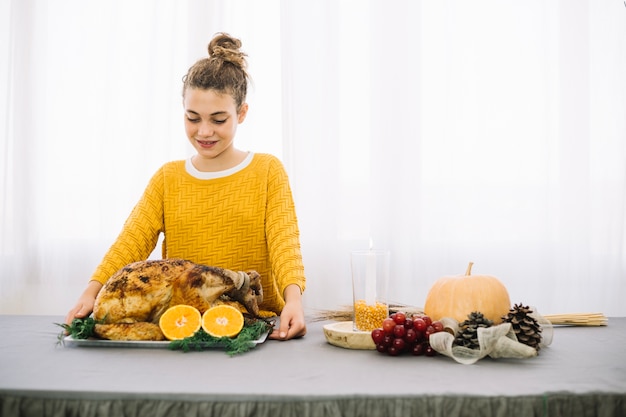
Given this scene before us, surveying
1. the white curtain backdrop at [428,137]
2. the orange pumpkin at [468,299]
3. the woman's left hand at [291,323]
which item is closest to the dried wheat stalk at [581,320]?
the orange pumpkin at [468,299]

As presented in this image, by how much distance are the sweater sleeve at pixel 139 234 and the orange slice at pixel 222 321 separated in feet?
1.80

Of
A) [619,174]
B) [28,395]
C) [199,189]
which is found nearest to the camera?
[28,395]

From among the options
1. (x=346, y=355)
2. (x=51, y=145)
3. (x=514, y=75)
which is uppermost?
(x=514, y=75)

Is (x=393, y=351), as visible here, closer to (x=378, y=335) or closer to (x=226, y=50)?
(x=378, y=335)

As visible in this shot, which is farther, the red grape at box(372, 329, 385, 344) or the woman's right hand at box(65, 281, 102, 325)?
the woman's right hand at box(65, 281, 102, 325)

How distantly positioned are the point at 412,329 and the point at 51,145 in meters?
2.34

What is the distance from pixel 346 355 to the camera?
1.27m

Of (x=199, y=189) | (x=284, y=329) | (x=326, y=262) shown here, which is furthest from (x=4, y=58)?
(x=284, y=329)

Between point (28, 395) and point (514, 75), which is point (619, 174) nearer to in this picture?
point (514, 75)

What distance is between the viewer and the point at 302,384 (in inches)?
40.4

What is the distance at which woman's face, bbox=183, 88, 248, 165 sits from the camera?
6.01 ft

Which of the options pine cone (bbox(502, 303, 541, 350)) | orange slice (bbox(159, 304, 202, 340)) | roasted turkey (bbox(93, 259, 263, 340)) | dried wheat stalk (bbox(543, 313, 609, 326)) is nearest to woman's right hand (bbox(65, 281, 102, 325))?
roasted turkey (bbox(93, 259, 263, 340))

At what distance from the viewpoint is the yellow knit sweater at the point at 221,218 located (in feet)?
6.50

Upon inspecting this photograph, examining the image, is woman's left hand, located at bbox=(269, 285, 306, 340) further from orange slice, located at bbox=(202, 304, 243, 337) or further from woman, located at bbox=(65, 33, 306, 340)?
woman, located at bbox=(65, 33, 306, 340)
